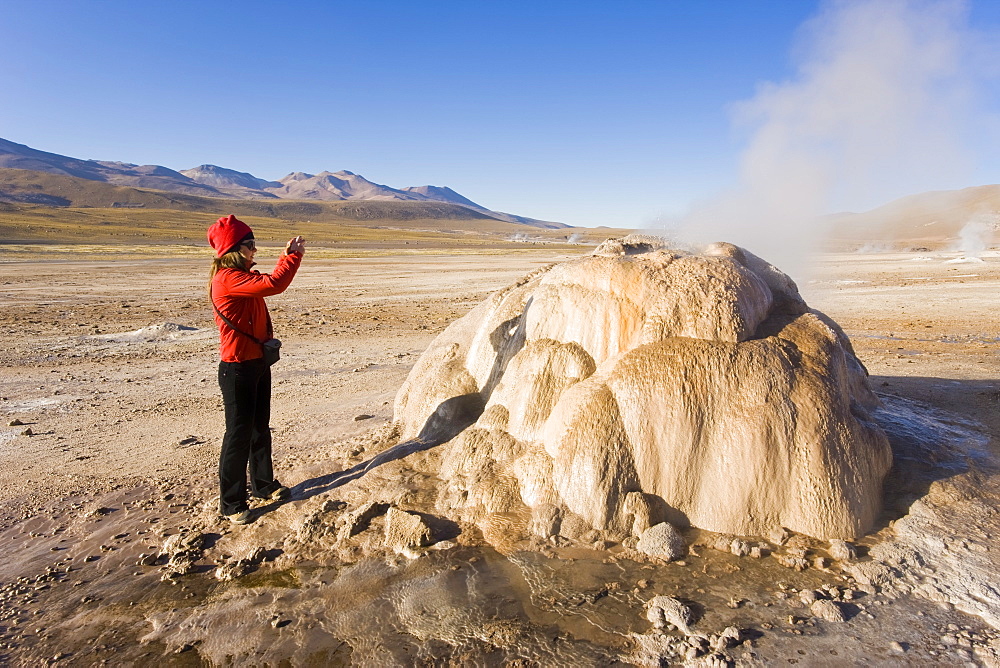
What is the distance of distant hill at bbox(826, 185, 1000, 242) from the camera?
209 feet

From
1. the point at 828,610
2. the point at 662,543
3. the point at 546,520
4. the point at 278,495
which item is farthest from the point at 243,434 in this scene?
the point at 828,610

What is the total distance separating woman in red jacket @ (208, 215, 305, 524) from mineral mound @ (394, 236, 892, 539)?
1.30m

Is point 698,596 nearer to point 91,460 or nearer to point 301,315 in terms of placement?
point 91,460

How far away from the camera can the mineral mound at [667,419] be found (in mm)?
3482

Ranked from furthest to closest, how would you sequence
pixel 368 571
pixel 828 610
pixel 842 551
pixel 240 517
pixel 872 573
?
pixel 240 517, pixel 368 571, pixel 842 551, pixel 872 573, pixel 828 610

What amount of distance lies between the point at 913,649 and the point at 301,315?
14136 millimetres

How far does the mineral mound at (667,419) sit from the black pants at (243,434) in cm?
125

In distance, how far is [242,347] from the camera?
3896 millimetres

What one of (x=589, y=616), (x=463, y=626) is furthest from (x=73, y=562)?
(x=589, y=616)

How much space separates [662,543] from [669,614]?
53cm

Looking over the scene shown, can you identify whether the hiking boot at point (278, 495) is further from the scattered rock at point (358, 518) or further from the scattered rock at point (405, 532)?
the scattered rock at point (405, 532)

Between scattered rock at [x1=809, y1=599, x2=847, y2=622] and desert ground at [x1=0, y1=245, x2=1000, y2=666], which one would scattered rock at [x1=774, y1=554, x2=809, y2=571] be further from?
scattered rock at [x1=809, y1=599, x2=847, y2=622]

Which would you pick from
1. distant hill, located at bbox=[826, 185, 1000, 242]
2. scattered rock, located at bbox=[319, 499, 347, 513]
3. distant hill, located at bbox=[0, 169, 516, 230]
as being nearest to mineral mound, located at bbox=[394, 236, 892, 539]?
scattered rock, located at bbox=[319, 499, 347, 513]

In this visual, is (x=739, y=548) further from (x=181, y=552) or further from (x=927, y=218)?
(x=927, y=218)
